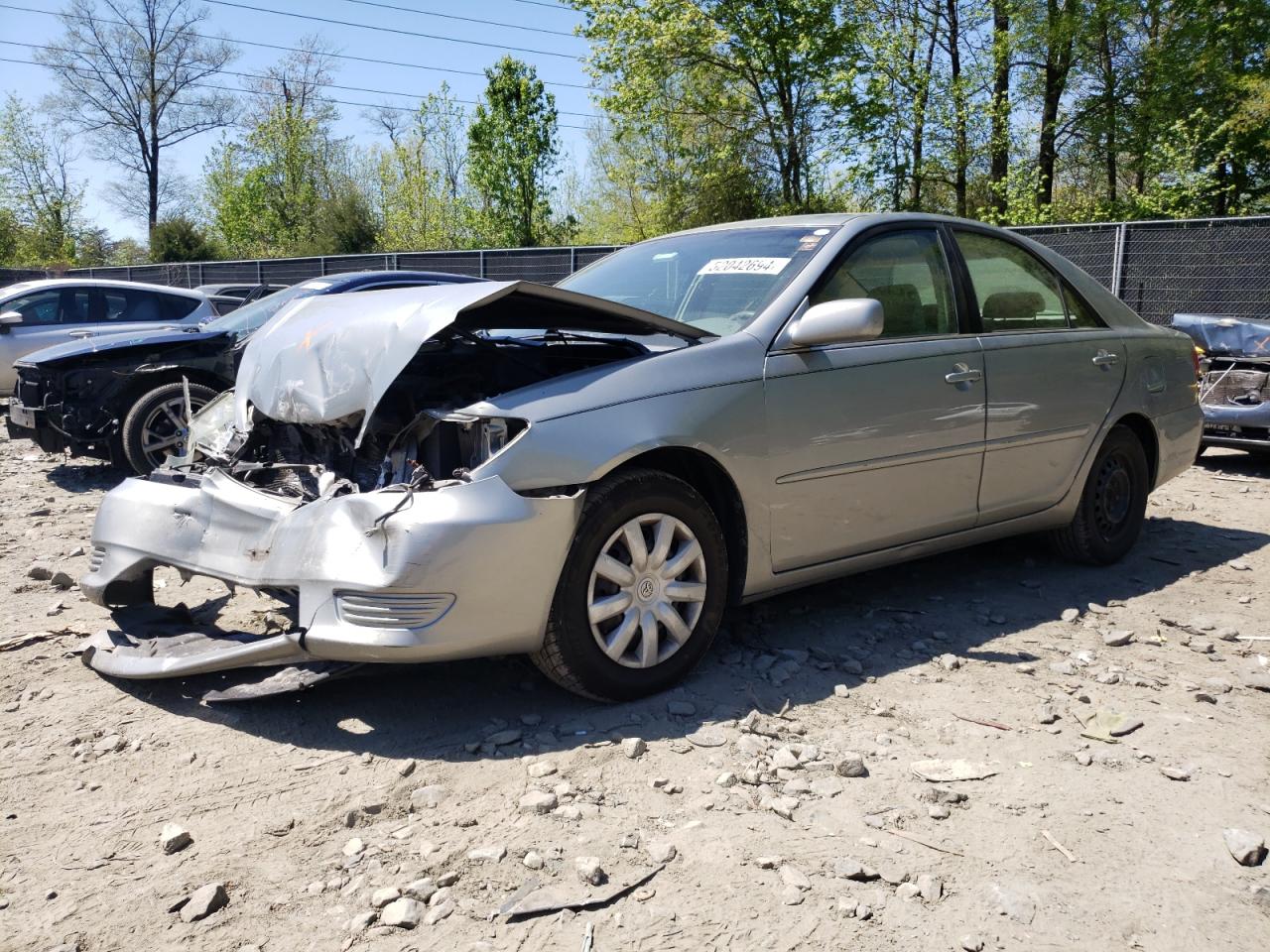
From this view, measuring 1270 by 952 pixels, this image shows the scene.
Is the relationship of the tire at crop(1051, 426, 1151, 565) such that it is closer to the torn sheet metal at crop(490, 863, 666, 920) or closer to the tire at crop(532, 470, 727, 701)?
the tire at crop(532, 470, 727, 701)

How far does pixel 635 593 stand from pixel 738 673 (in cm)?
64

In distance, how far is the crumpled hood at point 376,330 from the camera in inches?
140

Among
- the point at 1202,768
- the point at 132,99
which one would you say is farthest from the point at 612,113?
the point at 132,99

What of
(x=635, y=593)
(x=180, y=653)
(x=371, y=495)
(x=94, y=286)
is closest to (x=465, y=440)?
(x=371, y=495)

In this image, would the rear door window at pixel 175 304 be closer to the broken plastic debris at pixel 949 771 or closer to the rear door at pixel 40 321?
the rear door at pixel 40 321

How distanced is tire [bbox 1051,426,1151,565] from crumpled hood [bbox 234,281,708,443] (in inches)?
102

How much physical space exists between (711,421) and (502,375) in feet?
3.01

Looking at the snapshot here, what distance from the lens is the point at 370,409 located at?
3553 millimetres

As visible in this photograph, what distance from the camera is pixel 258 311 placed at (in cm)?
898

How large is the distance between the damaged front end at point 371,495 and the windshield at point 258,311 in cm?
438

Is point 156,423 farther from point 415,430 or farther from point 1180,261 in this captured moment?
point 1180,261

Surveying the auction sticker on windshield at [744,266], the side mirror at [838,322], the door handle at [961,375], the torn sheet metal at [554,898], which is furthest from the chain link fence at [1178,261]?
the torn sheet metal at [554,898]

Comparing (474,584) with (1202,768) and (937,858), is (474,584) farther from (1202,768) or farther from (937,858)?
(1202,768)

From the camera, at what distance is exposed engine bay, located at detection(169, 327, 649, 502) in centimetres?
A: 353
